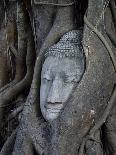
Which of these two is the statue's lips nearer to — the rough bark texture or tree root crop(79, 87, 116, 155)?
the rough bark texture

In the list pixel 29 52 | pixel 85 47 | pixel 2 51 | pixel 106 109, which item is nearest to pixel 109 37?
pixel 85 47

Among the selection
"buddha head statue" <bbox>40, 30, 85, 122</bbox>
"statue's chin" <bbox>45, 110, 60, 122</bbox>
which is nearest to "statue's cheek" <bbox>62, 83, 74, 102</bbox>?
"buddha head statue" <bbox>40, 30, 85, 122</bbox>

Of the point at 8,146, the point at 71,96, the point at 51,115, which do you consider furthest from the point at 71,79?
the point at 8,146

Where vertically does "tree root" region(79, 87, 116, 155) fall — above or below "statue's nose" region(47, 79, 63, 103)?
below

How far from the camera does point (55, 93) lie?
2.95 m

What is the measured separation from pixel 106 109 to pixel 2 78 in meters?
1.02

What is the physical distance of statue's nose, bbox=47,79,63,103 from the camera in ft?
9.68

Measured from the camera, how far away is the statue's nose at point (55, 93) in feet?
9.68

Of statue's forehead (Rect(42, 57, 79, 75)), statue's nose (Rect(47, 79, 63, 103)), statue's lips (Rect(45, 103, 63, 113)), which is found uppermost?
statue's forehead (Rect(42, 57, 79, 75))

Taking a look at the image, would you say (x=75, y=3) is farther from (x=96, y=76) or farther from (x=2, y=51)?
(x=2, y=51)

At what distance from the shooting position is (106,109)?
2990 millimetres

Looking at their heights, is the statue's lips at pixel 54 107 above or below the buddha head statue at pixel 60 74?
below

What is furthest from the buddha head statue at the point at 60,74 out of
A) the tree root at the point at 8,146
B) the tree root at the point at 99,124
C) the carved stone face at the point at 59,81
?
the tree root at the point at 8,146

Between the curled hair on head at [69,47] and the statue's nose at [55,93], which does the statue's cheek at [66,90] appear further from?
the curled hair on head at [69,47]
